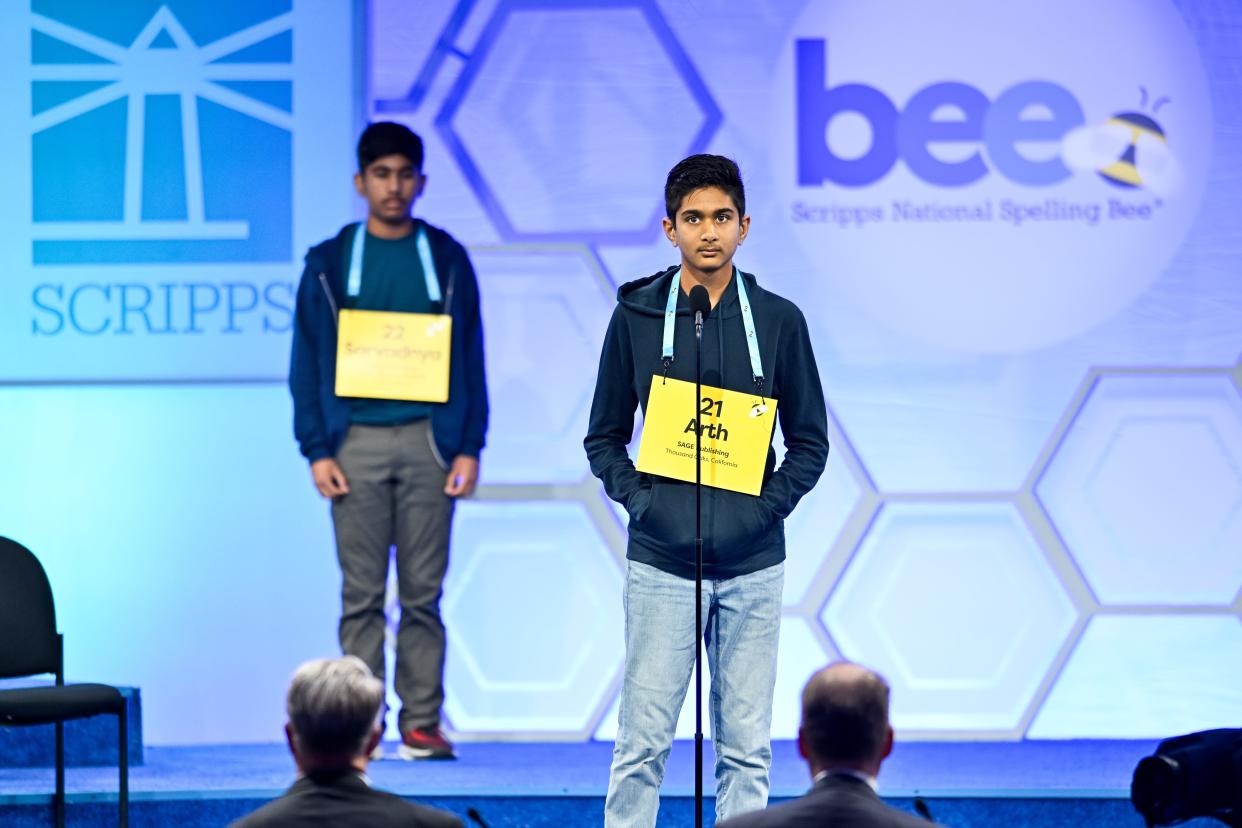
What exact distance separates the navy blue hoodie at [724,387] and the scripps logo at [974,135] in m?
1.91

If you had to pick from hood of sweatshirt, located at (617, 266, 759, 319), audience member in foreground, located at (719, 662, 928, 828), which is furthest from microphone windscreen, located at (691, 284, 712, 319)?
audience member in foreground, located at (719, 662, 928, 828)

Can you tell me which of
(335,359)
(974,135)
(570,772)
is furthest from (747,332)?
(974,135)

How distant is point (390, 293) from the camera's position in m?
4.75

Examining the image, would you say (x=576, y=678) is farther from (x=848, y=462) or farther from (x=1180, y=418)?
(x=1180, y=418)

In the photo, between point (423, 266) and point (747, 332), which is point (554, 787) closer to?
point (747, 332)

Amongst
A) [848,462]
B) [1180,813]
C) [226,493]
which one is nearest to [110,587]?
[226,493]

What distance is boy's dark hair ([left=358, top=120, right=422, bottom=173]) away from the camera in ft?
15.4

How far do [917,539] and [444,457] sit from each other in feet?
4.84

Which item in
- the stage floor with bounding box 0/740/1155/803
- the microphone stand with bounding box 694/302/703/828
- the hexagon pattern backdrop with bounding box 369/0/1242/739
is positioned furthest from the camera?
the hexagon pattern backdrop with bounding box 369/0/1242/739

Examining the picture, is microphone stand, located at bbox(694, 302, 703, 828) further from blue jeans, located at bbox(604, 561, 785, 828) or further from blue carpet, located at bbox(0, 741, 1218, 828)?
blue carpet, located at bbox(0, 741, 1218, 828)

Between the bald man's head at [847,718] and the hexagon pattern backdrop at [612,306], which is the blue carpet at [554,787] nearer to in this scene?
the hexagon pattern backdrop at [612,306]

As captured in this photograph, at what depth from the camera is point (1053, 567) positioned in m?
5.15

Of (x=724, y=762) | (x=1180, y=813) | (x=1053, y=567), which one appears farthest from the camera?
(x=1053, y=567)

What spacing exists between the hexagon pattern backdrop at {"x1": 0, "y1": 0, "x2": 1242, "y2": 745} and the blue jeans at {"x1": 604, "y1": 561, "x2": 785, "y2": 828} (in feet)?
6.10
